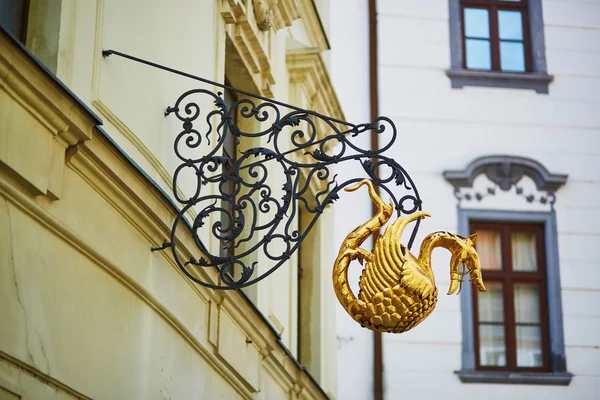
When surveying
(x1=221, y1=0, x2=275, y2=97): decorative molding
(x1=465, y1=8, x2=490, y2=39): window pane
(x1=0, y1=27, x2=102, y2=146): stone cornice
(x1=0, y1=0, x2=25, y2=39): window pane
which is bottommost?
(x1=0, y1=27, x2=102, y2=146): stone cornice

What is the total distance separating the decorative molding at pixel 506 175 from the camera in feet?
56.1

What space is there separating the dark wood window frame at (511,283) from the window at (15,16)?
11.0 m

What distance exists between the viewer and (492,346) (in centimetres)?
1695

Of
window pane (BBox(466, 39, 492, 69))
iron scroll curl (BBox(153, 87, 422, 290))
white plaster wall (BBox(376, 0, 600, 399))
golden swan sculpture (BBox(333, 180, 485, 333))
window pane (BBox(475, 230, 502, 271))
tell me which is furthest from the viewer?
window pane (BBox(466, 39, 492, 69))

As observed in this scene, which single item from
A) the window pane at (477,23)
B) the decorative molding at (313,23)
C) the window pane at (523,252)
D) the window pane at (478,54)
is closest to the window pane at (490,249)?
the window pane at (523,252)

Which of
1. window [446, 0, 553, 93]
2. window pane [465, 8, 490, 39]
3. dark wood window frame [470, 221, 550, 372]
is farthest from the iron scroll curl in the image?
window pane [465, 8, 490, 39]

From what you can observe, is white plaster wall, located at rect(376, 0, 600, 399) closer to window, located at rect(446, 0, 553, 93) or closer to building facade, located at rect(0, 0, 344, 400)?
window, located at rect(446, 0, 553, 93)

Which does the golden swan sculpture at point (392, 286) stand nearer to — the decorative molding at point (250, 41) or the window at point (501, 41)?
the decorative molding at point (250, 41)

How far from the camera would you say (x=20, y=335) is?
571 centimetres

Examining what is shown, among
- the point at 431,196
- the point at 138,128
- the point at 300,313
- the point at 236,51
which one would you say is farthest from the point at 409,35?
the point at 138,128

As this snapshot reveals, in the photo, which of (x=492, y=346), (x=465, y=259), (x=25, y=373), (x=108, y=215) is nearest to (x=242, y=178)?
(x=108, y=215)

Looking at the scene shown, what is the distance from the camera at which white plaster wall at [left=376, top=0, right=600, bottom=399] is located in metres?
16.6

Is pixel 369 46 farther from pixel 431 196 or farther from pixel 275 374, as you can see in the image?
pixel 275 374

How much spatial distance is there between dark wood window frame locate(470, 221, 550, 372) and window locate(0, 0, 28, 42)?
1103cm
